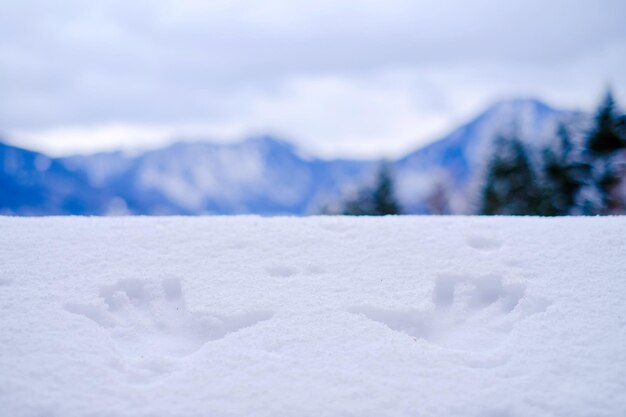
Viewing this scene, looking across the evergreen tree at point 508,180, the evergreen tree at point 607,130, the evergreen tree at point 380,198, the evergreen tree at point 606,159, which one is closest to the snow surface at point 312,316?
the evergreen tree at point 380,198

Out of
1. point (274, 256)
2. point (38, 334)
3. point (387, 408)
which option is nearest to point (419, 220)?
point (274, 256)

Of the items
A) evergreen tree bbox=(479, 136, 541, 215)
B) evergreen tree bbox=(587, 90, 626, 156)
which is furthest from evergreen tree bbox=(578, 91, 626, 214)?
evergreen tree bbox=(479, 136, 541, 215)

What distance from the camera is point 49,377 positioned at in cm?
278

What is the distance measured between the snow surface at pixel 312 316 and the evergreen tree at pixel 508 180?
25118 mm

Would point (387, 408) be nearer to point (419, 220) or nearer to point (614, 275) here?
point (614, 275)

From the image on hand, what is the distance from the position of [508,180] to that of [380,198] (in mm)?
7212

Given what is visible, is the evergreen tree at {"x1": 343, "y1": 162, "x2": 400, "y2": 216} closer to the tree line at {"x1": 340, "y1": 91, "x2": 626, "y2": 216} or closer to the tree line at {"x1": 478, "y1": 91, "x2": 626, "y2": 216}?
the tree line at {"x1": 340, "y1": 91, "x2": 626, "y2": 216}

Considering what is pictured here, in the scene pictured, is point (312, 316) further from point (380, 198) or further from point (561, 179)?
point (561, 179)

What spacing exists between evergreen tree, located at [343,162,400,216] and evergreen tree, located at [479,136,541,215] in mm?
5117

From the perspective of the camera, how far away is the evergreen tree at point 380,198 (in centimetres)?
2788

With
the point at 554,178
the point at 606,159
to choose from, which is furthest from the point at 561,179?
the point at 606,159

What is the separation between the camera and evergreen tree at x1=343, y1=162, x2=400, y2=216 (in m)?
27.9

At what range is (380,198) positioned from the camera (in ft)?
92.1

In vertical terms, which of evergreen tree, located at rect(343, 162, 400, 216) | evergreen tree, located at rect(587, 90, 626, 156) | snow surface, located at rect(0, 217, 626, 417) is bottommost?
snow surface, located at rect(0, 217, 626, 417)
